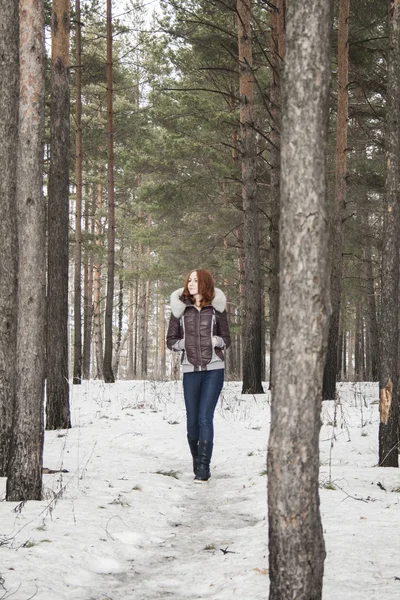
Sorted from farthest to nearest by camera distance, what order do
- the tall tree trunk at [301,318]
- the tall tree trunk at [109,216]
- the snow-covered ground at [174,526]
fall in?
1. the tall tree trunk at [109,216]
2. the snow-covered ground at [174,526]
3. the tall tree trunk at [301,318]

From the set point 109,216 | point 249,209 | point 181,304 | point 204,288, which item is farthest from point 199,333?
point 109,216

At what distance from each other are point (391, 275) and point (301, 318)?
4197 millimetres

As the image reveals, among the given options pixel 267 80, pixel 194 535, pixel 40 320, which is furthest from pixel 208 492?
pixel 267 80

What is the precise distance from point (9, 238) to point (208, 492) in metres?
3.25

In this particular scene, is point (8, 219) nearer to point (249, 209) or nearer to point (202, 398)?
point (202, 398)

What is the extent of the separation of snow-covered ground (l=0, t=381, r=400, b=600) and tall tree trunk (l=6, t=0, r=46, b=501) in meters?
0.34

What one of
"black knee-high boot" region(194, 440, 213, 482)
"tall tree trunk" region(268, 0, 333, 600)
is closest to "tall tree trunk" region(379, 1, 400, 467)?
"black knee-high boot" region(194, 440, 213, 482)

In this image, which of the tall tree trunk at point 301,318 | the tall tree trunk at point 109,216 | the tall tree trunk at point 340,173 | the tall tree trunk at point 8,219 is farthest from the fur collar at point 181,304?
the tall tree trunk at point 109,216

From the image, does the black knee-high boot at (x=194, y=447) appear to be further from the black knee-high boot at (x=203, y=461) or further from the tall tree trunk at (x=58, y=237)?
the tall tree trunk at (x=58, y=237)

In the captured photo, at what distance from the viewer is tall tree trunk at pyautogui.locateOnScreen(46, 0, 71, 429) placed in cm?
941

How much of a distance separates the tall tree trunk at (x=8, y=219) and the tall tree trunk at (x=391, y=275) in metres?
3.85

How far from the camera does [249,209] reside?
13.7 metres

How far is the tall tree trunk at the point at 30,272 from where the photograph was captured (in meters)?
4.96

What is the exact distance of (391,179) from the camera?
6.68 meters
